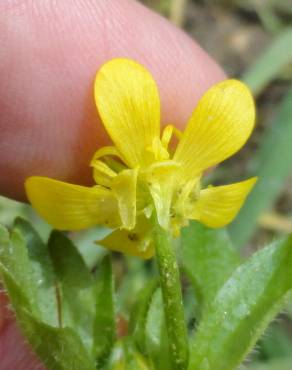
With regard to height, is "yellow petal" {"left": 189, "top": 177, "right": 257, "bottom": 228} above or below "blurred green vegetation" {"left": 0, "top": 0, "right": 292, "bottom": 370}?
above

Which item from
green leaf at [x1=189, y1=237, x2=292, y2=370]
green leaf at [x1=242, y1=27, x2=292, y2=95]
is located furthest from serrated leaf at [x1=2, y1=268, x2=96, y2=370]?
green leaf at [x1=242, y1=27, x2=292, y2=95]

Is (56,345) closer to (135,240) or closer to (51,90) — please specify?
(135,240)

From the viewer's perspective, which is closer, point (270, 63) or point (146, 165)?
point (146, 165)

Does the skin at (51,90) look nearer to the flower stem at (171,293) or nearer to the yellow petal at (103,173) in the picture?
the yellow petal at (103,173)

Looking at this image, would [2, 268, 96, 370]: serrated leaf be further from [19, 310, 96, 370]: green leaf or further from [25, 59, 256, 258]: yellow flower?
[25, 59, 256, 258]: yellow flower

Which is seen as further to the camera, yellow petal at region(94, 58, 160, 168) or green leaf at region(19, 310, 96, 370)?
yellow petal at region(94, 58, 160, 168)

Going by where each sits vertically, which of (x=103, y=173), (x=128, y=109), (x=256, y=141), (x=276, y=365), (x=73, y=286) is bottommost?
(x=276, y=365)

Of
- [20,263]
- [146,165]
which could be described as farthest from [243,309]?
[20,263]

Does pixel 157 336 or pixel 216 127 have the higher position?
pixel 216 127

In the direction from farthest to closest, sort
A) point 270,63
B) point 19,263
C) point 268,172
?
point 270,63
point 268,172
point 19,263
